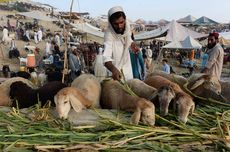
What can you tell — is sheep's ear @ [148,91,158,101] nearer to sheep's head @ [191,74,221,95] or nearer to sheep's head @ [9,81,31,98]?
sheep's head @ [191,74,221,95]

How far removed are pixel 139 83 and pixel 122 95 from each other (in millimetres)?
385

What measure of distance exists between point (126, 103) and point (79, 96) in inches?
18.9

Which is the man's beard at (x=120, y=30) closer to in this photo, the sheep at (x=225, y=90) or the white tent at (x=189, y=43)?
the sheep at (x=225, y=90)

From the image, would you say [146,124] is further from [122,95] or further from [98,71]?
[98,71]

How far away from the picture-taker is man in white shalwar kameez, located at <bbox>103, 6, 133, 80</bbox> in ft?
15.2

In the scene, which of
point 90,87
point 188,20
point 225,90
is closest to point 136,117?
point 90,87

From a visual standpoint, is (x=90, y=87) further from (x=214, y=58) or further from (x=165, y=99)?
(x=214, y=58)

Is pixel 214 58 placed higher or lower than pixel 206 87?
higher

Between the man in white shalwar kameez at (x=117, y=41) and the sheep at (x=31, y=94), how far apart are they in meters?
0.82

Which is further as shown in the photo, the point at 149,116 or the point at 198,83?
the point at 198,83

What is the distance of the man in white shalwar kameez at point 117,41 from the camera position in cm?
463

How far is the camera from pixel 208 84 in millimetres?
3971

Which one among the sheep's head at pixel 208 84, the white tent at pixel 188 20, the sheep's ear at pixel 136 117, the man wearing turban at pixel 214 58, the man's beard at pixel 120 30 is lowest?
the sheep's ear at pixel 136 117

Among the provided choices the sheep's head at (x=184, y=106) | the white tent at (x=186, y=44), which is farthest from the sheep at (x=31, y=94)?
the white tent at (x=186, y=44)
